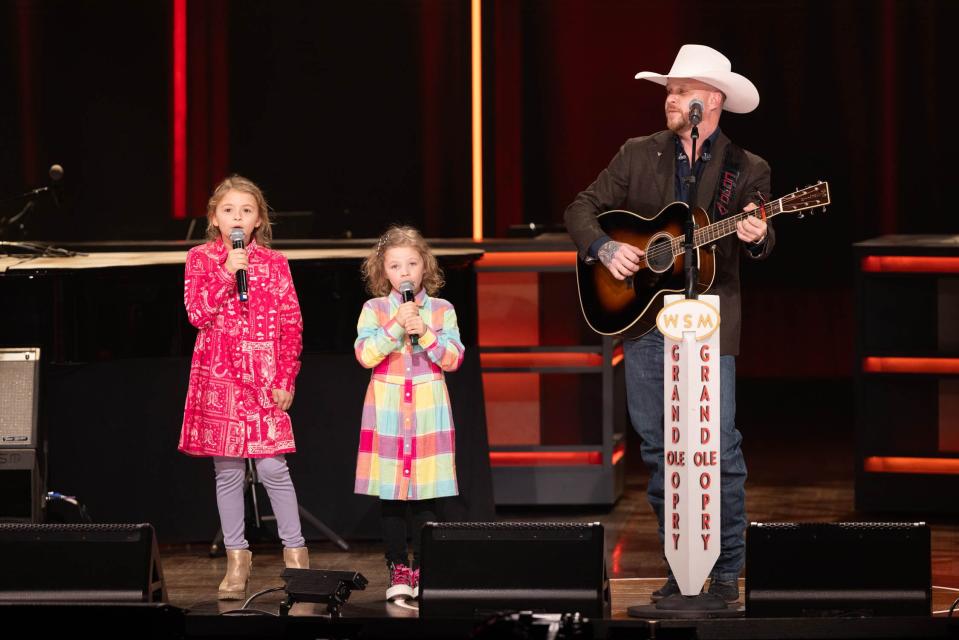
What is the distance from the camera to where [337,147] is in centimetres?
1088

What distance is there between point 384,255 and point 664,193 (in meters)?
0.93

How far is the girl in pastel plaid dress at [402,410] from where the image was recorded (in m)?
4.64

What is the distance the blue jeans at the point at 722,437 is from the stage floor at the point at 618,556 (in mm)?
340

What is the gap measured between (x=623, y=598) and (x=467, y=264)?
1611mm

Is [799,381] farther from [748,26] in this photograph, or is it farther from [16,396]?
[16,396]

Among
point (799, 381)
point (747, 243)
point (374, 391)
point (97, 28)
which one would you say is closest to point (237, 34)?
point (97, 28)

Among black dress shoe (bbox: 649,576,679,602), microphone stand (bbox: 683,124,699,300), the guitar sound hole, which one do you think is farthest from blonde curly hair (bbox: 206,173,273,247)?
black dress shoe (bbox: 649,576,679,602)

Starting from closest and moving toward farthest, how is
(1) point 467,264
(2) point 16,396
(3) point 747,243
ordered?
1. (3) point 747,243
2. (2) point 16,396
3. (1) point 467,264

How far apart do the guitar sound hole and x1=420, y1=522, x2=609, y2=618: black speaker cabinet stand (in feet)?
3.13

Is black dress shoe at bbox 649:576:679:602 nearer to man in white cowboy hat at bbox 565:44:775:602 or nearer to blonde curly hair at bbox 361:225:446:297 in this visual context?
man in white cowboy hat at bbox 565:44:775:602

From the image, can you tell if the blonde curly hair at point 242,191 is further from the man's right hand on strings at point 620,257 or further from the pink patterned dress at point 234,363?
the man's right hand on strings at point 620,257

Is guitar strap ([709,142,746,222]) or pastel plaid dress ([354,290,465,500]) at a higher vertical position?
guitar strap ([709,142,746,222])

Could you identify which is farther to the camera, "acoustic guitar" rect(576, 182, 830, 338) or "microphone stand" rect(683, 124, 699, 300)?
"acoustic guitar" rect(576, 182, 830, 338)

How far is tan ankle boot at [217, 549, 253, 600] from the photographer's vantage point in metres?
4.76
